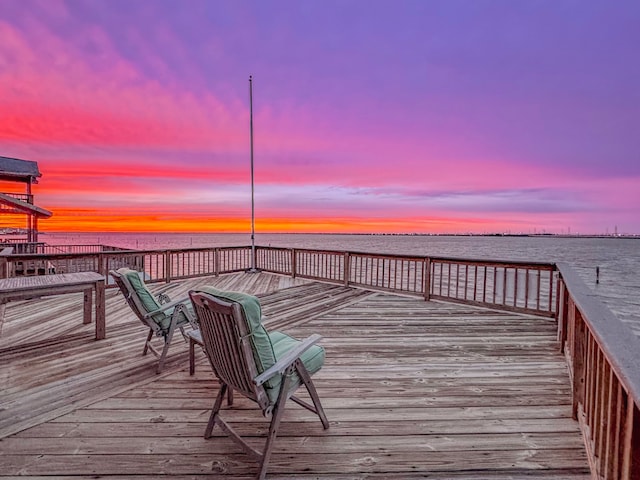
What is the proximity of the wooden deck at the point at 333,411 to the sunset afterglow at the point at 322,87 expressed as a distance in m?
5.04

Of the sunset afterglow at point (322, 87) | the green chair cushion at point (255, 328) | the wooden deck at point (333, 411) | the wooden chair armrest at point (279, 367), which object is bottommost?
the wooden deck at point (333, 411)

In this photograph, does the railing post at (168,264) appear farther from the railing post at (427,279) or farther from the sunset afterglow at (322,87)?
the railing post at (427,279)

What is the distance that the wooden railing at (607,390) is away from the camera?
3.22 ft

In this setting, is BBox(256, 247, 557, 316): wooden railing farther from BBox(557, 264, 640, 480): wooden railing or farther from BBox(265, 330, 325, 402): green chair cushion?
BBox(265, 330, 325, 402): green chair cushion

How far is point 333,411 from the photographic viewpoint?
2.38 m

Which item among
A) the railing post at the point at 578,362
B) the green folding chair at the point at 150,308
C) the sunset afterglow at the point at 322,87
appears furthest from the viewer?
the sunset afterglow at the point at 322,87

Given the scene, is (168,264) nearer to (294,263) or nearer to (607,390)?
(294,263)

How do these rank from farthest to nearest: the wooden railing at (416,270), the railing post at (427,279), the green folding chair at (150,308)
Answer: the railing post at (427,279), the wooden railing at (416,270), the green folding chair at (150,308)

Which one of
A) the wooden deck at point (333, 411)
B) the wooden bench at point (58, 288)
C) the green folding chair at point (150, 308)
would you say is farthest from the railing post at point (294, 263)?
the green folding chair at point (150, 308)

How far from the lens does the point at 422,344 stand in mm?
3760

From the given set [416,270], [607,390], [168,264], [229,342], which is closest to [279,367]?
[229,342]

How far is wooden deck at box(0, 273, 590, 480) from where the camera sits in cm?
183

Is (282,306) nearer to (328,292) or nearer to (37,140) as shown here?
(328,292)

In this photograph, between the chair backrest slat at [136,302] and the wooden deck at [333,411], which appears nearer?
the wooden deck at [333,411]
